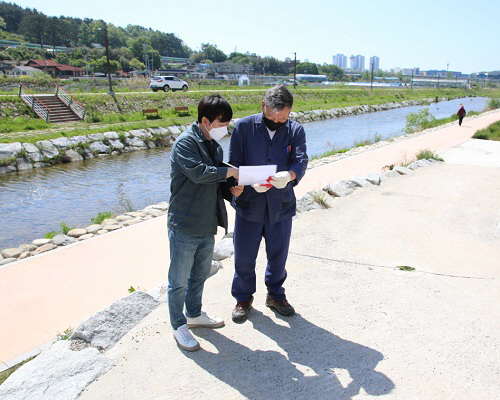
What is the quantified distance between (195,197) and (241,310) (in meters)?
1.08

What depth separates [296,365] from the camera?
296 centimetres

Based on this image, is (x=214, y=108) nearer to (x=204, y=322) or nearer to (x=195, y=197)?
(x=195, y=197)

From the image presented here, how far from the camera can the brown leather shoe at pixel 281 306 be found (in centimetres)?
356

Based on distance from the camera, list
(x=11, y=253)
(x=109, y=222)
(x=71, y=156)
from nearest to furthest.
Answer: (x=11, y=253) → (x=109, y=222) → (x=71, y=156)

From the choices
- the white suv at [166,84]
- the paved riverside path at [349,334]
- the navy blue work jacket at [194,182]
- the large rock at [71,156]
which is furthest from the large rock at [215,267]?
the white suv at [166,84]

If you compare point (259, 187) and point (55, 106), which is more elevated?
point (259, 187)

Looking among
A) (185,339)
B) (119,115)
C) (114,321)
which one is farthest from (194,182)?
(119,115)

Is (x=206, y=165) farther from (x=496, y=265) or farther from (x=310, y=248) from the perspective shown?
(x=496, y=265)

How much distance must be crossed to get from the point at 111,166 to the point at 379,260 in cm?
1258

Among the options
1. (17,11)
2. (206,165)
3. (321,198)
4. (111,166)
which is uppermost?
(17,11)

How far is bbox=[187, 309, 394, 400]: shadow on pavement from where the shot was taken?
2719mm

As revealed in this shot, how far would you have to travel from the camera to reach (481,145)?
14930 millimetres

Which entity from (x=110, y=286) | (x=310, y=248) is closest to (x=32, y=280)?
(x=110, y=286)

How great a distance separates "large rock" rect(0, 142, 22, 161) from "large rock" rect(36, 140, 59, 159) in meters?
0.73
